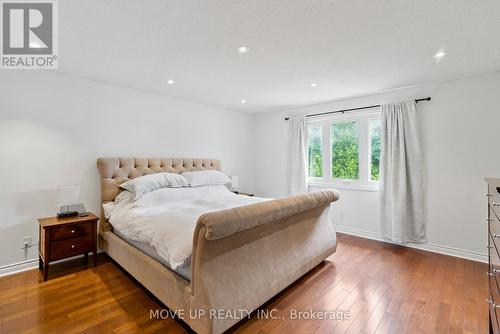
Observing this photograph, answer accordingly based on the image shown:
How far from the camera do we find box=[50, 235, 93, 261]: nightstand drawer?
244cm

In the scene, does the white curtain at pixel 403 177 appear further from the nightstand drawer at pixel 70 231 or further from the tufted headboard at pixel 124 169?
the nightstand drawer at pixel 70 231

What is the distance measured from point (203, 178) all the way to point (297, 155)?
1.98m

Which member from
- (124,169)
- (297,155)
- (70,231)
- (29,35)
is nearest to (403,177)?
(297,155)

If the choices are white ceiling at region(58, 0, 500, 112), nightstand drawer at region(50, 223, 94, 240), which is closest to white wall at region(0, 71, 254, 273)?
white ceiling at region(58, 0, 500, 112)

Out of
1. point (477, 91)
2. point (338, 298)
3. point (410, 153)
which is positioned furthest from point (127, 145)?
point (477, 91)

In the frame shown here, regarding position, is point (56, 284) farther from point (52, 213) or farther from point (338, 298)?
point (338, 298)

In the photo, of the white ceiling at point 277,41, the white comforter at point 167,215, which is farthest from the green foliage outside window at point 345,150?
the white comforter at point 167,215

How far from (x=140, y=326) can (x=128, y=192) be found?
1.72 meters

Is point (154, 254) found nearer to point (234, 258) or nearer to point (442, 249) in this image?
point (234, 258)

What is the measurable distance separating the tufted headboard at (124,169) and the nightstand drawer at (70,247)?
1.07 feet

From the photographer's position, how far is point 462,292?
88.0 inches

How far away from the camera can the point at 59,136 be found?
2812mm

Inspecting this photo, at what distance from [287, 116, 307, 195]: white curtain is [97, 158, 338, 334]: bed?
5.65ft

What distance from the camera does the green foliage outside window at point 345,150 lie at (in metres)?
4.04
